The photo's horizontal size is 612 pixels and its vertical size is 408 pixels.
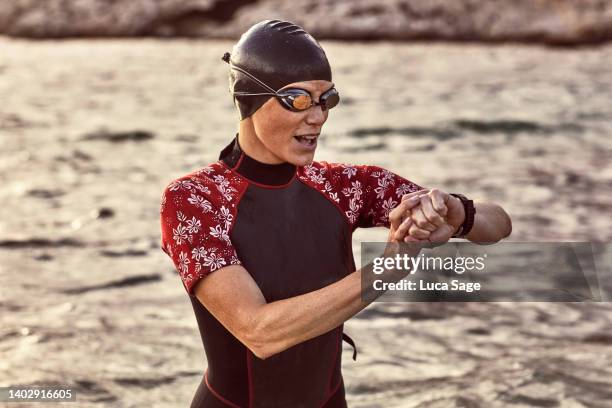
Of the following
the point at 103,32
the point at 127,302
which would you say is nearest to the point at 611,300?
the point at 127,302

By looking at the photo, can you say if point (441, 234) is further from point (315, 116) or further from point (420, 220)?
point (315, 116)

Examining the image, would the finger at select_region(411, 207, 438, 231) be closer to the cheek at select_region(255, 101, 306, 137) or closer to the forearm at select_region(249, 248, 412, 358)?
the forearm at select_region(249, 248, 412, 358)

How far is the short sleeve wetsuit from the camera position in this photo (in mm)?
3016

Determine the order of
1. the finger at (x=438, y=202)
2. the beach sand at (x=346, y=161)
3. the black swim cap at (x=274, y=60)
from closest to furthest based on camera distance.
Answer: the finger at (x=438, y=202) < the black swim cap at (x=274, y=60) < the beach sand at (x=346, y=161)

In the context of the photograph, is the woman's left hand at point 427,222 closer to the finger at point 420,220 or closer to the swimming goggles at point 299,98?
the finger at point 420,220

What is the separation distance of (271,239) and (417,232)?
19.9 inches

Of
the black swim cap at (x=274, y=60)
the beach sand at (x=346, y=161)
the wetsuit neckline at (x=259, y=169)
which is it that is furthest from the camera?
the beach sand at (x=346, y=161)

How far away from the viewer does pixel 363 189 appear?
3340 millimetres

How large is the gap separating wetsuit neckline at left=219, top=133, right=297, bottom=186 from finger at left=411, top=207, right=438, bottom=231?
538mm

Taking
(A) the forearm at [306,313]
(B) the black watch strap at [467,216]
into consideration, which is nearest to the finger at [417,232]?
(A) the forearm at [306,313]

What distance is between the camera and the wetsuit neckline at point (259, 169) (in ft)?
10.5

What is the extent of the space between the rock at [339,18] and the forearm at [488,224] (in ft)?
71.6

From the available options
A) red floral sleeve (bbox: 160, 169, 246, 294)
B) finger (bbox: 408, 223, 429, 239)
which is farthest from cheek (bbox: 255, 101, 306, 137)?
finger (bbox: 408, 223, 429, 239)

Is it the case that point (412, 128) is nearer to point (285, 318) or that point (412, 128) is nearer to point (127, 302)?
point (127, 302)
